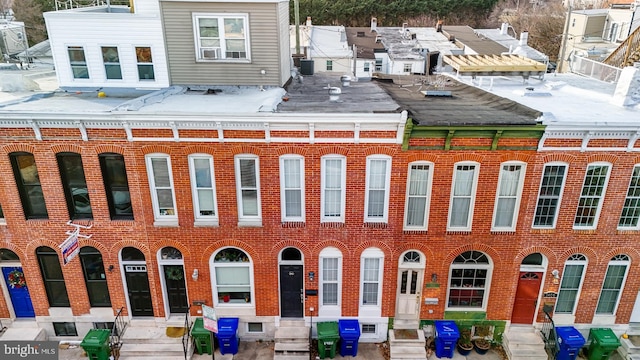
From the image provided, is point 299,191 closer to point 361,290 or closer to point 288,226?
point 288,226

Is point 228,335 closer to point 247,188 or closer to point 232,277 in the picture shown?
point 232,277

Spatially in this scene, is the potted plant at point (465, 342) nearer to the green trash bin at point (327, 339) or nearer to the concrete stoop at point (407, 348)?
the concrete stoop at point (407, 348)

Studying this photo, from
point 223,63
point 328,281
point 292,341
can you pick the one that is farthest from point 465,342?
point 223,63

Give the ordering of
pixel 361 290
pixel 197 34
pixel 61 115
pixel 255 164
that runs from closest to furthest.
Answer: pixel 61 115 → pixel 255 164 → pixel 361 290 → pixel 197 34

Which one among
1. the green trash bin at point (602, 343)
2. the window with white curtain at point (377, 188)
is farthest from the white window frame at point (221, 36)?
the green trash bin at point (602, 343)

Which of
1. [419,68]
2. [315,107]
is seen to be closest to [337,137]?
[315,107]

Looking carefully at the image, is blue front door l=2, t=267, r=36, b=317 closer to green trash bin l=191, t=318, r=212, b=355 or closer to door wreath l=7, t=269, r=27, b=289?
door wreath l=7, t=269, r=27, b=289
